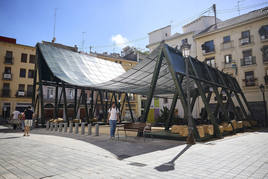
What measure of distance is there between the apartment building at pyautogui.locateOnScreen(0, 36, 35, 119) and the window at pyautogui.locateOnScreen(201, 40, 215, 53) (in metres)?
31.4

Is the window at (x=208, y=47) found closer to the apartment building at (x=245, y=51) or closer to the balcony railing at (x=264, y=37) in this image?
the apartment building at (x=245, y=51)

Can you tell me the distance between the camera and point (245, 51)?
23812mm

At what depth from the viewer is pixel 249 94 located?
2294 centimetres

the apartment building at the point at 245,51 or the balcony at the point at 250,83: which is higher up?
the apartment building at the point at 245,51

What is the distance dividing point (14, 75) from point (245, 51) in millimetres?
37877

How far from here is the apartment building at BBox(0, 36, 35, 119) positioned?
3000cm

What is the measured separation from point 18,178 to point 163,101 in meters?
30.7

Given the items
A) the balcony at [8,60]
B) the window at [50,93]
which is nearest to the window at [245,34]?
the window at [50,93]

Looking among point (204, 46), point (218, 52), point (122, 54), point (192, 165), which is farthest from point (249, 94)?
point (122, 54)

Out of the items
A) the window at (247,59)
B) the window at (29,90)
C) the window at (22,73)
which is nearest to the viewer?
the window at (247,59)

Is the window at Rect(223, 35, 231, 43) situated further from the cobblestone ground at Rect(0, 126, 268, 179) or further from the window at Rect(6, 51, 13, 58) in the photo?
the window at Rect(6, 51, 13, 58)

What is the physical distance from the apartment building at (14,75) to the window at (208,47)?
31.4 meters

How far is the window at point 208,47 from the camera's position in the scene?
1059 inches

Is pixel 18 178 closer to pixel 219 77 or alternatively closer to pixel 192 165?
pixel 192 165
